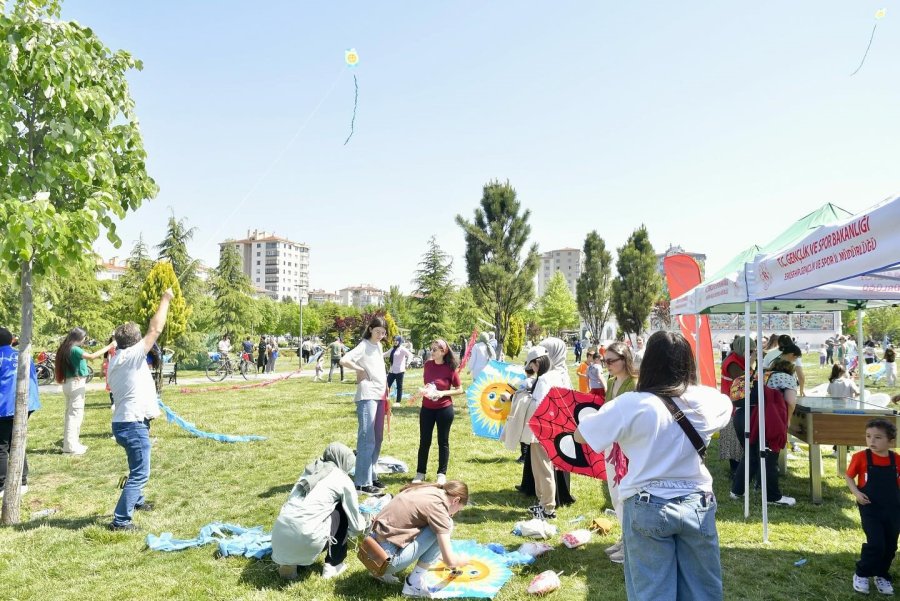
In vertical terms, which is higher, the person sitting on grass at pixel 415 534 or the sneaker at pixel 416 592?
the person sitting on grass at pixel 415 534

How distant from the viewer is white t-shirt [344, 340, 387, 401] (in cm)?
652

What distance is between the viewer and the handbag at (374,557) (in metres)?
4.14

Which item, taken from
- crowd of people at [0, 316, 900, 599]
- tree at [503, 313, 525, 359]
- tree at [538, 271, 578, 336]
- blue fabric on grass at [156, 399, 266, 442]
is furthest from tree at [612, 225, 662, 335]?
blue fabric on grass at [156, 399, 266, 442]

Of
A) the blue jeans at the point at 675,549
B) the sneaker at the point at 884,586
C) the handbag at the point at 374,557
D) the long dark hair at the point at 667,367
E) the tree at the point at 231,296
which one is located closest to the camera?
the blue jeans at the point at 675,549

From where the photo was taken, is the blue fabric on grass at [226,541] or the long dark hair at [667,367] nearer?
the long dark hair at [667,367]

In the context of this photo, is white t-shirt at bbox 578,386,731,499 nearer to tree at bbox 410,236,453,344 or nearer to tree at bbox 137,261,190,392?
tree at bbox 137,261,190,392

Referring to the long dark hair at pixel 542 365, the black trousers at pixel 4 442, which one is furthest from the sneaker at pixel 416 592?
the black trousers at pixel 4 442

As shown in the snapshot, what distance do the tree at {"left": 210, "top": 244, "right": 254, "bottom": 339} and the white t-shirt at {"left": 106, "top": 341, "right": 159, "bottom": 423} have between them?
3563cm

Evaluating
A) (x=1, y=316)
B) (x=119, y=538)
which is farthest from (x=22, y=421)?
(x=1, y=316)

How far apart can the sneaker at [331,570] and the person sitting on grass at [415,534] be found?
0.42 metres

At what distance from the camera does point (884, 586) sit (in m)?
4.28

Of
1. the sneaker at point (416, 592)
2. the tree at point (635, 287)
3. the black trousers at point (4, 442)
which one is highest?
the tree at point (635, 287)

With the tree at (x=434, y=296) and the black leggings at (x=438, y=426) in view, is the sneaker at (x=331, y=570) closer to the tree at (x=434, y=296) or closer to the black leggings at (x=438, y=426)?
the black leggings at (x=438, y=426)

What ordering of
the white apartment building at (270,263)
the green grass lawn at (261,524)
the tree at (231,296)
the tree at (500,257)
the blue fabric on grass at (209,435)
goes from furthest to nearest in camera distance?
the white apartment building at (270,263), the tree at (231,296), the tree at (500,257), the blue fabric on grass at (209,435), the green grass lawn at (261,524)
